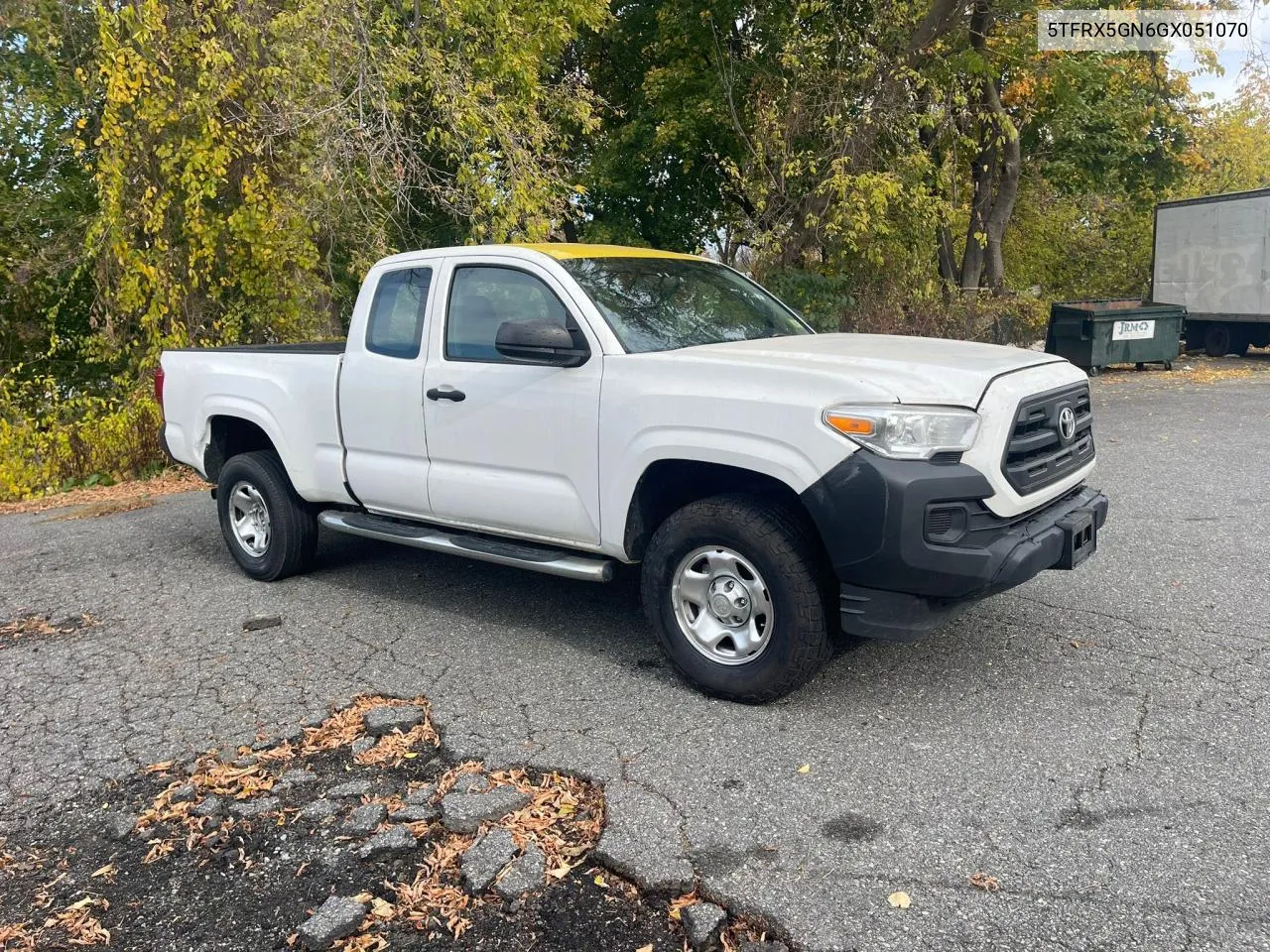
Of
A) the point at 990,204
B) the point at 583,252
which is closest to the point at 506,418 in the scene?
the point at 583,252

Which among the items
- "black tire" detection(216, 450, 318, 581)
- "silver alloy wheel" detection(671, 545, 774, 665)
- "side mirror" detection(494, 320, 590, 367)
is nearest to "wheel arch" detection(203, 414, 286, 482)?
"black tire" detection(216, 450, 318, 581)

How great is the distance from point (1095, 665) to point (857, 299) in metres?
10.5

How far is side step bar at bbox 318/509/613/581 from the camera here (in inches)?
180

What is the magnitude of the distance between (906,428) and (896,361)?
50 centimetres

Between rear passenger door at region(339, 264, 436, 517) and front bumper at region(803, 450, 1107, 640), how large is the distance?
2375 millimetres

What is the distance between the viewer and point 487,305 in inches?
Answer: 200

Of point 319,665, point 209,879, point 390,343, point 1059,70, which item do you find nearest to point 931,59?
point 1059,70

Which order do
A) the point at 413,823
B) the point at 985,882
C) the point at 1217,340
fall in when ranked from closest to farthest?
the point at 985,882
the point at 413,823
the point at 1217,340

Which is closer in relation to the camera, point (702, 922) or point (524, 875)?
point (702, 922)

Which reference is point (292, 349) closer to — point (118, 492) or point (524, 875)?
point (524, 875)

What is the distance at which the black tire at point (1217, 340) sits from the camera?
18.3m

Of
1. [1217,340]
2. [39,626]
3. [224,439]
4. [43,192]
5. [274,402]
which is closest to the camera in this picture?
[39,626]

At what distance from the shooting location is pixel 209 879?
311cm

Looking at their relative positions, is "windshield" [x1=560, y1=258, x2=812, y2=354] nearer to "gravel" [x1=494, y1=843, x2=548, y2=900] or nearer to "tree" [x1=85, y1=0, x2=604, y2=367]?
"gravel" [x1=494, y1=843, x2=548, y2=900]
